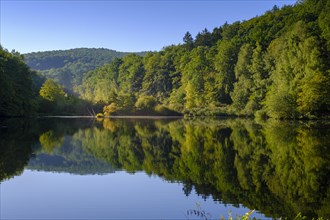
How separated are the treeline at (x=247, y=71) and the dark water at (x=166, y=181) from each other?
35.6 metres

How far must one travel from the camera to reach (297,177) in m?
17.3

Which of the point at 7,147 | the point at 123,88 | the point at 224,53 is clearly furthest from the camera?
the point at 123,88

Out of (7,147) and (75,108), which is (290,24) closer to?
(75,108)

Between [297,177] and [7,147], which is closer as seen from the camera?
[297,177]

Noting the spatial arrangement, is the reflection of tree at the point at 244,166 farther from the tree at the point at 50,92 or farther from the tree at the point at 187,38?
the tree at the point at 187,38

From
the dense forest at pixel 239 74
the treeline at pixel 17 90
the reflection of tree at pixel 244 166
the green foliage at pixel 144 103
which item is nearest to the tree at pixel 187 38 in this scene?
the dense forest at pixel 239 74

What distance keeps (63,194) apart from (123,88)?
139338mm

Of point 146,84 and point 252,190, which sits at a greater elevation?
point 146,84

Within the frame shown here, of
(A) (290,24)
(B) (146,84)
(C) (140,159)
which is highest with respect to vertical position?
(A) (290,24)

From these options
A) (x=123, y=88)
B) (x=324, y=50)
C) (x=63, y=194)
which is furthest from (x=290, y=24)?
(x=63, y=194)

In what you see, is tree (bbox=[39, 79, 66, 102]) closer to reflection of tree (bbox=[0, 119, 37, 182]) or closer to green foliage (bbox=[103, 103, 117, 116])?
green foliage (bbox=[103, 103, 117, 116])

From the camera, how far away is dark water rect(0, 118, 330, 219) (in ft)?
41.5

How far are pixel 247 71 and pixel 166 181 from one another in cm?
7835

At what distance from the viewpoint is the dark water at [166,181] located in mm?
12648
